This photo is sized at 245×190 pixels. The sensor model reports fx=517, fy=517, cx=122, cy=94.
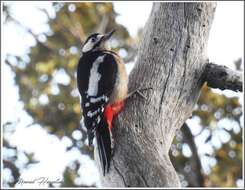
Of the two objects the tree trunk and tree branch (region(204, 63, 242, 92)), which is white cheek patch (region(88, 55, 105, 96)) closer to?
the tree trunk

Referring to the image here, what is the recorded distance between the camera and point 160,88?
340 cm

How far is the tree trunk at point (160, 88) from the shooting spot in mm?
2934

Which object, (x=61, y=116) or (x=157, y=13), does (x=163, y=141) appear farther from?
(x=61, y=116)

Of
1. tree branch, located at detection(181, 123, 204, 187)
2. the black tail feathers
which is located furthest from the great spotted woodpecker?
tree branch, located at detection(181, 123, 204, 187)

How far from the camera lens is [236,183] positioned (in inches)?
238

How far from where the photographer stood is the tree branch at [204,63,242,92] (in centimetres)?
333

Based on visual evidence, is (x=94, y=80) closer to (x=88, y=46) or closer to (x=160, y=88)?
(x=160, y=88)

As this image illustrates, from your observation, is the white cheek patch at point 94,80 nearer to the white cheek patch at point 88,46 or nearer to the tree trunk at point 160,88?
the tree trunk at point 160,88

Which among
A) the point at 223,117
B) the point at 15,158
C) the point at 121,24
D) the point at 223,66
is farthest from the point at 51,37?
the point at 223,66

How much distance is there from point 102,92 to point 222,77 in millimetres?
901

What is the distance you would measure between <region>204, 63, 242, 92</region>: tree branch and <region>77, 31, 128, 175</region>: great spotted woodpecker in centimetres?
58

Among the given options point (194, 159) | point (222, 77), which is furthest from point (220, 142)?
point (222, 77)

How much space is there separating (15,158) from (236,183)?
8.40 feet

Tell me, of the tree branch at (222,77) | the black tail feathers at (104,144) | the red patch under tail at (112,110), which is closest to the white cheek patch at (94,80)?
the red patch under tail at (112,110)
